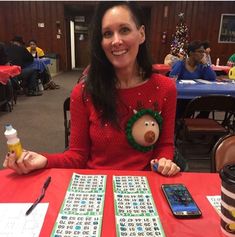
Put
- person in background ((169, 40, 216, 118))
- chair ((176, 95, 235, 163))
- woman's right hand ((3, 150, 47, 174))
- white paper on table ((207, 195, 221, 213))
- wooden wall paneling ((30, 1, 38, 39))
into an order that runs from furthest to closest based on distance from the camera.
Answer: wooden wall paneling ((30, 1, 38, 39)) → person in background ((169, 40, 216, 118)) → chair ((176, 95, 235, 163)) → woman's right hand ((3, 150, 47, 174)) → white paper on table ((207, 195, 221, 213))

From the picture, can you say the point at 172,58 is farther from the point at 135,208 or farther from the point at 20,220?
the point at 20,220

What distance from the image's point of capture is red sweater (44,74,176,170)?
4.19 ft

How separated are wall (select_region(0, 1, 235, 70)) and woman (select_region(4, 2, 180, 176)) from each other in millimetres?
8927

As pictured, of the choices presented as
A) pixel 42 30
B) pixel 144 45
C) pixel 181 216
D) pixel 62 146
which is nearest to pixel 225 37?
pixel 42 30

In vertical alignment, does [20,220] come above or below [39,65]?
above

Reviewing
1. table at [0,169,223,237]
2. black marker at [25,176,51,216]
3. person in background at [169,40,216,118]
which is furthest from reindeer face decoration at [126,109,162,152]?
person in background at [169,40,216,118]

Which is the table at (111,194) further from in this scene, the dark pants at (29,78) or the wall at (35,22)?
the wall at (35,22)

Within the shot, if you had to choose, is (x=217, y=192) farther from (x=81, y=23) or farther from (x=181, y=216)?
(x=81, y=23)

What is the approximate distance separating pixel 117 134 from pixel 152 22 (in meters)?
9.71

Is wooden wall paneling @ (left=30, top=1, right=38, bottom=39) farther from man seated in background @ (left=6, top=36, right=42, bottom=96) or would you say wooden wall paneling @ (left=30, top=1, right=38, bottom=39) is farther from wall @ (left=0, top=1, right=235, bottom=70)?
man seated in background @ (left=6, top=36, right=42, bottom=96)

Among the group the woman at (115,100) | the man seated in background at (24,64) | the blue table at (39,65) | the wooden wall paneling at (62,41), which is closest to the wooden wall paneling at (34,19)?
the wooden wall paneling at (62,41)

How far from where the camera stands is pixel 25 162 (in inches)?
39.4

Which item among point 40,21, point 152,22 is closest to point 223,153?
point 152,22

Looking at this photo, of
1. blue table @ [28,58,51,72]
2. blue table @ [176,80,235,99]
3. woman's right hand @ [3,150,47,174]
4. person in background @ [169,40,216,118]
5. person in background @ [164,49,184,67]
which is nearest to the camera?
woman's right hand @ [3,150,47,174]
